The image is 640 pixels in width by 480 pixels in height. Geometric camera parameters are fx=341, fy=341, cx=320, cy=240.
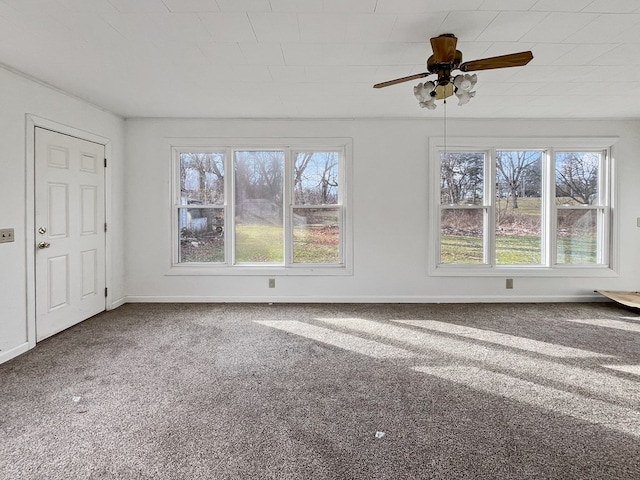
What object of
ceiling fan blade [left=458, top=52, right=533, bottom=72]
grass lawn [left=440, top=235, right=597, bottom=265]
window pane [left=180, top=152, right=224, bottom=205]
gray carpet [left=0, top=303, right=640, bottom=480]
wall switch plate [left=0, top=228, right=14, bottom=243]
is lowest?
gray carpet [left=0, top=303, right=640, bottom=480]

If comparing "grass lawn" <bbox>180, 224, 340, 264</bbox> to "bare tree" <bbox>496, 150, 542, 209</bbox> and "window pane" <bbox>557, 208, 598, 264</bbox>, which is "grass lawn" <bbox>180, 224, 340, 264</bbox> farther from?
"window pane" <bbox>557, 208, 598, 264</bbox>

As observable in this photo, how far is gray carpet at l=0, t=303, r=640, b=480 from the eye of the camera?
1.64m

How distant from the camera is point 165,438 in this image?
5.95 ft

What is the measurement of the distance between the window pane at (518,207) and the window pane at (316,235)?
2.21m

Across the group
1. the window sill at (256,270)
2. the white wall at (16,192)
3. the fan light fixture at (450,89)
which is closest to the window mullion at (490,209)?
the window sill at (256,270)

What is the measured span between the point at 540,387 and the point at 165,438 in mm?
2397

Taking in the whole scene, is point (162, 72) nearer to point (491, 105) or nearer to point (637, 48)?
point (491, 105)

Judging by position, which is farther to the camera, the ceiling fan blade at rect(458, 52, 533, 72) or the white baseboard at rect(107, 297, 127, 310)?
the white baseboard at rect(107, 297, 127, 310)

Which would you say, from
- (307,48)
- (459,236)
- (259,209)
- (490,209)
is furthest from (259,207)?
(490,209)

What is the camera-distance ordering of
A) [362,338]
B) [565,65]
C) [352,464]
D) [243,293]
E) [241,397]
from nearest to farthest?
[352,464], [241,397], [565,65], [362,338], [243,293]

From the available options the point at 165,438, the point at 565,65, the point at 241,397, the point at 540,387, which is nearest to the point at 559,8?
the point at 565,65

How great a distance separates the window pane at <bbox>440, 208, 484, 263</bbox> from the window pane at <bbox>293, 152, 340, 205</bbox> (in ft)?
5.09

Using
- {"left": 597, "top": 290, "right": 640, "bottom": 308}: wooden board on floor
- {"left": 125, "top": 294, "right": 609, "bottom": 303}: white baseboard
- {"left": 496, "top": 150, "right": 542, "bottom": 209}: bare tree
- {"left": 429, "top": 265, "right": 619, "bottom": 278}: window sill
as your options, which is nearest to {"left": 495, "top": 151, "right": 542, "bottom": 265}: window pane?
{"left": 496, "top": 150, "right": 542, "bottom": 209}: bare tree

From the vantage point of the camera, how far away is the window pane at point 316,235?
4.62 metres
